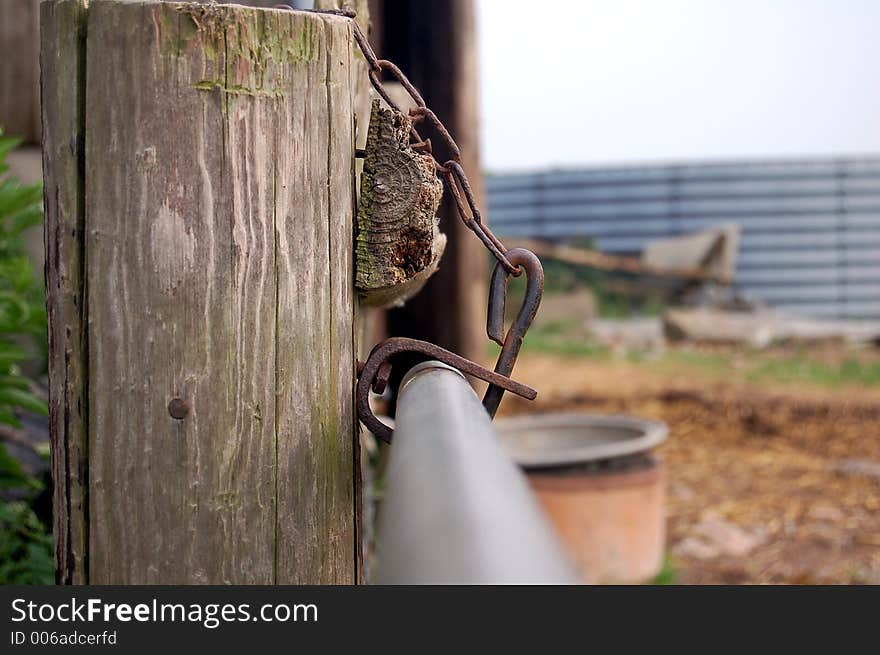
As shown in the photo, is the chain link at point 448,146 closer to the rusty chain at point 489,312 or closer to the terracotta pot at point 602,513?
the rusty chain at point 489,312

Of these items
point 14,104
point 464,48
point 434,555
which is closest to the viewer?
point 434,555

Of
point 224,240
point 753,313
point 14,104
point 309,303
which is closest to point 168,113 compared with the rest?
point 224,240

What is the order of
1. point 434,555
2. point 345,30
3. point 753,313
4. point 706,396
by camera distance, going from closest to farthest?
point 434,555, point 345,30, point 706,396, point 753,313

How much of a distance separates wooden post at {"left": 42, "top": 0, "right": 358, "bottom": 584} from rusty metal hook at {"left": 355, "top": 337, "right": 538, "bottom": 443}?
3.2 inches

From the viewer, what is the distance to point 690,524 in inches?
185

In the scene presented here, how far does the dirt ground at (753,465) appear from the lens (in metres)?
4.17

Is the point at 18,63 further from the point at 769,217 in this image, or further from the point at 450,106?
the point at 769,217

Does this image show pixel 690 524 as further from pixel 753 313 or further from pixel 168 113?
pixel 753 313

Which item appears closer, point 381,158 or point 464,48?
point 381,158

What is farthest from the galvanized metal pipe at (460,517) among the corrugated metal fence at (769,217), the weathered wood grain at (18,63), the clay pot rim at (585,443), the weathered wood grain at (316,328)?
the corrugated metal fence at (769,217)

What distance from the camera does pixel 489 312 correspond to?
1.14m

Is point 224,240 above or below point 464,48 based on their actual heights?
below
